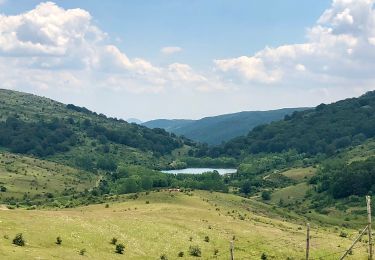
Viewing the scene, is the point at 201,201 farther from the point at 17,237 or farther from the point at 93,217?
the point at 17,237

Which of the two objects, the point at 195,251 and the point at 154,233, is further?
the point at 154,233

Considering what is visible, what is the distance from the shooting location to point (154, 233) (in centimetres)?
7688

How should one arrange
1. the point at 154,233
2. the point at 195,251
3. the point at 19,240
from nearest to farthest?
the point at 19,240, the point at 195,251, the point at 154,233

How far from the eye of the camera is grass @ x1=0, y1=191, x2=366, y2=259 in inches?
2424

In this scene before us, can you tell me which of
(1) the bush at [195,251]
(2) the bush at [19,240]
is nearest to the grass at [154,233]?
(2) the bush at [19,240]

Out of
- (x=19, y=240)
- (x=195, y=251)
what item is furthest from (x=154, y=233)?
(x=19, y=240)

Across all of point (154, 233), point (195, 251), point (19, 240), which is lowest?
point (195, 251)

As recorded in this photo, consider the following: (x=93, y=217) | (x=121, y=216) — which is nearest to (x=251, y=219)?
(x=121, y=216)

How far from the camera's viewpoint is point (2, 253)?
50719 mm

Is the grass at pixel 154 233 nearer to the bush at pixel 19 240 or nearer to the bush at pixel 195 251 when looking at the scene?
the bush at pixel 19 240

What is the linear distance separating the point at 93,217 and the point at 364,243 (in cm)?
5168

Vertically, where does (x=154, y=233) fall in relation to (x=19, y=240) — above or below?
below

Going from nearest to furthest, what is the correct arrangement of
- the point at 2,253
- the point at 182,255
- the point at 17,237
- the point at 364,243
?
1. the point at 2,253
2. the point at 17,237
3. the point at 182,255
4. the point at 364,243

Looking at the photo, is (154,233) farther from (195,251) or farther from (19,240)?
(19,240)
